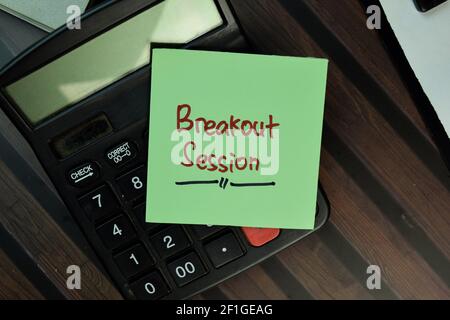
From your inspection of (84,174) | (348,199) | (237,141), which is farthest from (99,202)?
(348,199)

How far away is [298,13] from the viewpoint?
0.47 m

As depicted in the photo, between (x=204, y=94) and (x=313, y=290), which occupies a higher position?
(x=204, y=94)

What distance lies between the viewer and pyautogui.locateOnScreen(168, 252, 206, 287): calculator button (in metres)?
0.45

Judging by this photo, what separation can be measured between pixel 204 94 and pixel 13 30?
0.18 metres

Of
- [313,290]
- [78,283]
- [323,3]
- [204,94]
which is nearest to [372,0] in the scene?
[323,3]

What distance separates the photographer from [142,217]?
45 cm

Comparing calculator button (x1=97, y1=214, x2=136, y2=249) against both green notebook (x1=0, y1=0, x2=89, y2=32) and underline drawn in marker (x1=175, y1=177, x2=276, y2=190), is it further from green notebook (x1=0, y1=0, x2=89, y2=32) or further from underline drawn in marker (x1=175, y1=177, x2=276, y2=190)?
green notebook (x1=0, y1=0, x2=89, y2=32)

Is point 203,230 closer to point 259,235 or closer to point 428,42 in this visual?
point 259,235

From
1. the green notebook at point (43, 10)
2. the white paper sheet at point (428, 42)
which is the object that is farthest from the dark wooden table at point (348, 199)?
the green notebook at point (43, 10)

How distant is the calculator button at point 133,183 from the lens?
17.2 inches

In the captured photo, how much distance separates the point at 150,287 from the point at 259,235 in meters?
0.11

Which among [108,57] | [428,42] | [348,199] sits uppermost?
[108,57]

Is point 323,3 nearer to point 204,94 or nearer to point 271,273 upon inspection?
point 204,94
